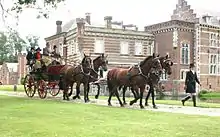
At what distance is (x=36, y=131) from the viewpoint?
29.1 ft

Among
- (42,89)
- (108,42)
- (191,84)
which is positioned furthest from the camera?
(108,42)

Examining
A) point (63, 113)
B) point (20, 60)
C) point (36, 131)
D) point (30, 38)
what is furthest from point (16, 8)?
point (30, 38)

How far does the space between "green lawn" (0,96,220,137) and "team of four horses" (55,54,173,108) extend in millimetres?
2644

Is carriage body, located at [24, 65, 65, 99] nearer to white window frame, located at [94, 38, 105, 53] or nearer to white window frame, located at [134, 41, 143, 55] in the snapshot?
white window frame, located at [94, 38, 105, 53]

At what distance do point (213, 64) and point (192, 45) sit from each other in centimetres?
356

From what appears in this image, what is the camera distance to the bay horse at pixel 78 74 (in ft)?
59.4

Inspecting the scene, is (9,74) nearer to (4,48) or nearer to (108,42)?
(4,48)

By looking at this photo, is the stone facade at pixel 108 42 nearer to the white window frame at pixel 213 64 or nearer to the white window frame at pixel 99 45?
the white window frame at pixel 99 45

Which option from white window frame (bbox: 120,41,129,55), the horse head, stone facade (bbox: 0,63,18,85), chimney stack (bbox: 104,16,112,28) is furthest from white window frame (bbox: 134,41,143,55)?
stone facade (bbox: 0,63,18,85)

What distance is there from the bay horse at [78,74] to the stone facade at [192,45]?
27.1 metres

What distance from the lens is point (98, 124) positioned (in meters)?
10.2

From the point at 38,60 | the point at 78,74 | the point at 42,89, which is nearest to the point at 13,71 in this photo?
the point at 38,60

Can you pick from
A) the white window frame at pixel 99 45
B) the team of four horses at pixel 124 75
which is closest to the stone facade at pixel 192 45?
the white window frame at pixel 99 45

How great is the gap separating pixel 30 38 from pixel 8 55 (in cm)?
827
